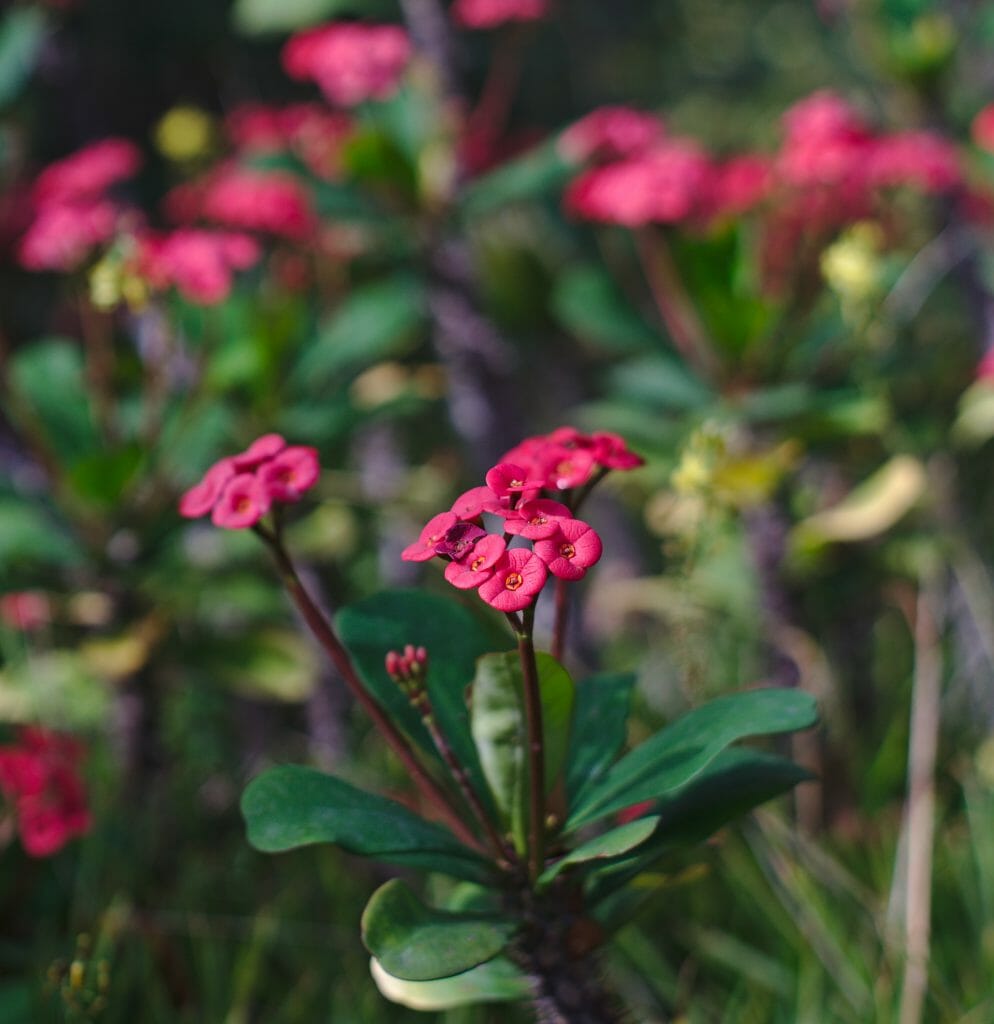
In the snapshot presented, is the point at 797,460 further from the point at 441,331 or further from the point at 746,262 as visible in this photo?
the point at 441,331

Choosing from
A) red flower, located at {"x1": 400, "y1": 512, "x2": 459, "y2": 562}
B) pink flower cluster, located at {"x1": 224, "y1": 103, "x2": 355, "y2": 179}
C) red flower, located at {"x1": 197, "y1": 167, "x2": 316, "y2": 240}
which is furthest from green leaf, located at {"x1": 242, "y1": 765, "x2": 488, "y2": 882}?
pink flower cluster, located at {"x1": 224, "y1": 103, "x2": 355, "y2": 179}

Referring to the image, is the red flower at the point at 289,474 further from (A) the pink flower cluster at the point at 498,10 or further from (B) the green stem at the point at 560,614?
(A) the pink flower cluster at the point at 498,10

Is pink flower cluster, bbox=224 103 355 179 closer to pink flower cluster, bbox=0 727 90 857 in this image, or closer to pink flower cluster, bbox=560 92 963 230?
pink flower cluster, bbox=560 92 963 230

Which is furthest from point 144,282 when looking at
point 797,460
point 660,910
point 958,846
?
point 958,846

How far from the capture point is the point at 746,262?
173 cm

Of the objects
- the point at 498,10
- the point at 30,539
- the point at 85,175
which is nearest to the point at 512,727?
the point at 30,539

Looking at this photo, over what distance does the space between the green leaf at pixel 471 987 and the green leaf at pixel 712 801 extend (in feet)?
0.33

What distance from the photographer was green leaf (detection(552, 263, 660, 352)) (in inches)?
72.3

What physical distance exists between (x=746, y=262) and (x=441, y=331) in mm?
624

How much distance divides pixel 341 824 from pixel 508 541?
9.5 inches

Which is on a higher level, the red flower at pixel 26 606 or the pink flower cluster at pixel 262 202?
the pink flower cluster at pixel 262 202

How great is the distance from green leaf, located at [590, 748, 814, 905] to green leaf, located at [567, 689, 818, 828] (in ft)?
0.13

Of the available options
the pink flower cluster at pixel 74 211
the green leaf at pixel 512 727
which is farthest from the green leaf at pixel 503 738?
the pink flower cluster at pixel 74 211

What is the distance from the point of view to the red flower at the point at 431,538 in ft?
2.38
